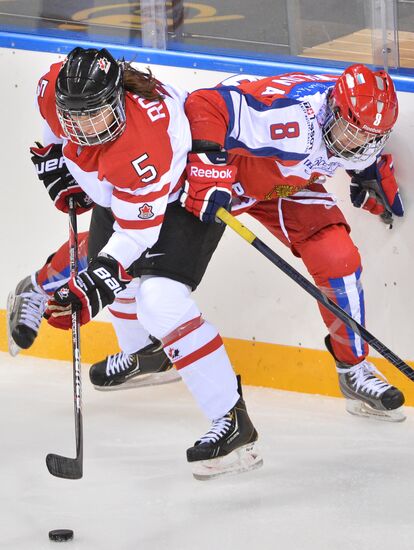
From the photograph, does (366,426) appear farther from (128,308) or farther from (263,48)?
(263,48)

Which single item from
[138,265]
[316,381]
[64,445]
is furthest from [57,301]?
[316,381]

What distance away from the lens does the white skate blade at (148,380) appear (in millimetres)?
4121

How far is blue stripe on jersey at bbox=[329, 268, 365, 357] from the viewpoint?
3631 mm

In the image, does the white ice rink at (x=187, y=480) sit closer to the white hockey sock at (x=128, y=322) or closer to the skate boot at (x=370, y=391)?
the skate boot at (x=370, y=391)

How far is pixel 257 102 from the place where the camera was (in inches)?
133

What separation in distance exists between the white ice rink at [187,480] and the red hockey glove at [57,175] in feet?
2.18

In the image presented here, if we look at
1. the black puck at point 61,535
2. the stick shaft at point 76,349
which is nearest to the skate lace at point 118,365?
the stick shaft at point 76,349

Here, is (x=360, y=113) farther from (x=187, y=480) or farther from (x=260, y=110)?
(x=187, y=480)

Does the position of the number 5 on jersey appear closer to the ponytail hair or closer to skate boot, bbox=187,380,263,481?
the ponytail hair

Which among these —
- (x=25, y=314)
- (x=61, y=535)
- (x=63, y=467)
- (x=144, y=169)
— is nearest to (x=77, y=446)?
(x=63, y=467)

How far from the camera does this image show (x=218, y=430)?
10.6 ft

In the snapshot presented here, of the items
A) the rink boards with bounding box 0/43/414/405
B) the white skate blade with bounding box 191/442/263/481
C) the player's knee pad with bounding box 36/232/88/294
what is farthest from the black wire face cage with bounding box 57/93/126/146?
the rink boards with bounding box 0/43/414/405

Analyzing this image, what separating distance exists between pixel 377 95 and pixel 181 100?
506mm

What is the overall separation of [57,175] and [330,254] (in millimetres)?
798
